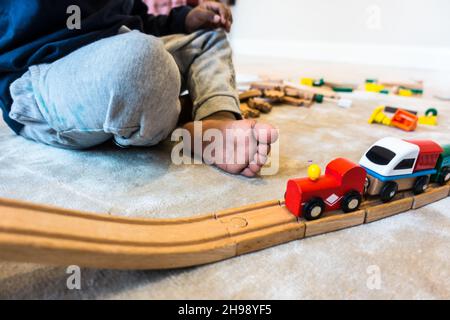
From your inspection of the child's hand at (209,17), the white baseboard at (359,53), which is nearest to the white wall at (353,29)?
the white baseboard at (359,53)

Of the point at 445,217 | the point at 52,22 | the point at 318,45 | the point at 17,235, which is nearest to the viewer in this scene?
the point at 17,235

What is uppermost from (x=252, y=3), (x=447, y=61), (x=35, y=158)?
(x=252, y=3)

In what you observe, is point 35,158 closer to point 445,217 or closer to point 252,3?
point 445,217

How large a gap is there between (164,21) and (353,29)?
1.60 m

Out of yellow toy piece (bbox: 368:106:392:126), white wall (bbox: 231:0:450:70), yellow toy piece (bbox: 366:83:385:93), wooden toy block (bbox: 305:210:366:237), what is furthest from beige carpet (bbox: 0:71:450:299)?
white wall (bbox: 231:0:450:70)

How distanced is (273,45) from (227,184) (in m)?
2.18

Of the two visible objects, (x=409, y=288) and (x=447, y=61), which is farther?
(x=447, y=61)

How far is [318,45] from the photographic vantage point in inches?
89.8

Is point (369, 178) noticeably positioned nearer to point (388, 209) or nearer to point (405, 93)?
point (388, 209)

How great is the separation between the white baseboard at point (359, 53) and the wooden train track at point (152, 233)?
185 cm

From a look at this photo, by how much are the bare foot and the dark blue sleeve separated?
42 cm

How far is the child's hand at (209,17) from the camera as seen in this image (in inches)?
33.0

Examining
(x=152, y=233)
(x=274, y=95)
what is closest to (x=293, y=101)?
Result: (x=274, y=95)
